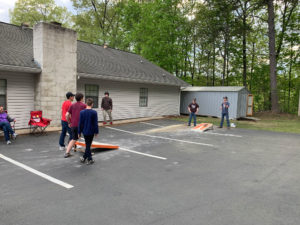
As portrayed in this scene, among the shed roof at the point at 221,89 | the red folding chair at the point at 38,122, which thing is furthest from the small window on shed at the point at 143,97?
the red folding chair at the point at 38,122

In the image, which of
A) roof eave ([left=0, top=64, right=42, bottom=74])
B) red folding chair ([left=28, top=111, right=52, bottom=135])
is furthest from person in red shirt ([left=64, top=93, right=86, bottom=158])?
roof eave ([left=0, top=64, right=42, bottom=74])

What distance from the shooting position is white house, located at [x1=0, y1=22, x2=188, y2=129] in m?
10.4

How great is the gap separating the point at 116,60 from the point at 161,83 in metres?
3.91

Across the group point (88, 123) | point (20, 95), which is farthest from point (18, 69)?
point (88, 123)

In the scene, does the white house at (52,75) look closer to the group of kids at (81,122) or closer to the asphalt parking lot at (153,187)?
the asphalt parking lot at (153,187)

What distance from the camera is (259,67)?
30453 mm

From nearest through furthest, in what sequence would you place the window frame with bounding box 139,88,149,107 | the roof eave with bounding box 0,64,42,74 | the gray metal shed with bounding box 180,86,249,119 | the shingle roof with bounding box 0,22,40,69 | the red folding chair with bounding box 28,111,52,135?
1. the roof eave with bounding box 0,64,42,74
2. the red folding chair with bounding box 28,111,52,135
3. the shingle roof with bounding box 0,22,40,69
4. the window frame with bounding box 139,88,149,107
5. the gray metal shed with bounding box 180,86,249,119

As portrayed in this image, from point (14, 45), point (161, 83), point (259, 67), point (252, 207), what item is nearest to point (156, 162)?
point (252, 207)

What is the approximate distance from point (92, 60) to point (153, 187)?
12.3 m

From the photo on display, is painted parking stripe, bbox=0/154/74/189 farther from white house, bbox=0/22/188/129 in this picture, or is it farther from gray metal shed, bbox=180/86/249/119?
gray metal shed, bbox=180/86/249/119

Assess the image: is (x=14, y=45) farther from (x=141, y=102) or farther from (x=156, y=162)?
(x=156, y=162)

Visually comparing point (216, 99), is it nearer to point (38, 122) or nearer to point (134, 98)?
point (134, 98)

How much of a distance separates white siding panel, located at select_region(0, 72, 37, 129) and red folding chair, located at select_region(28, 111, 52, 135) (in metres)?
1.03

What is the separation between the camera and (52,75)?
11094mm
